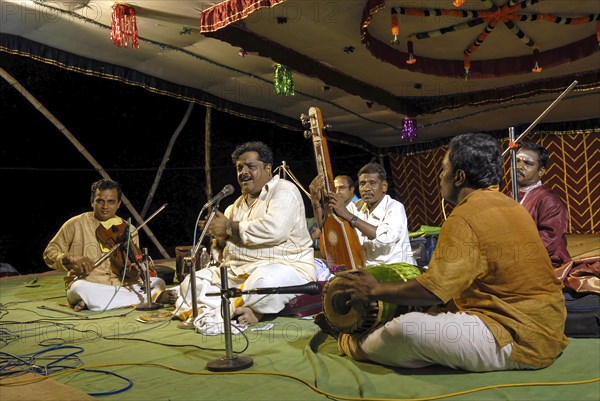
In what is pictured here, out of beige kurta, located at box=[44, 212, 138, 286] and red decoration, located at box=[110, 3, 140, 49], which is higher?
red decoration, located at box=[110, 3, 140, 49]

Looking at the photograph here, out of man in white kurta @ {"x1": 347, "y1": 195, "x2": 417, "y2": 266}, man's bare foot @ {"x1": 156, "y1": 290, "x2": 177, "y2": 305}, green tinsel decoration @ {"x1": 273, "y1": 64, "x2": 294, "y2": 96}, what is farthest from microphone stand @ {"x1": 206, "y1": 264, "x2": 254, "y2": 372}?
green tinsel decoration @ {"x1": 273, "y1": 64, "x2": 294, "y2": 96}

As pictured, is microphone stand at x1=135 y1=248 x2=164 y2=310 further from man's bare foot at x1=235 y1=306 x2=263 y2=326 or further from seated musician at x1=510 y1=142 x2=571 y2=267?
seated musician at x1=510 y1=142 x2=571 y2=267

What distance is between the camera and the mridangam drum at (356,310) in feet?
9.24

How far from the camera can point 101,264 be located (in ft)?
17.7

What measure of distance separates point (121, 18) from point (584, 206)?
27.1 ft

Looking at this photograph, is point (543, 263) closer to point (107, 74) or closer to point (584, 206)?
point (107, 74)

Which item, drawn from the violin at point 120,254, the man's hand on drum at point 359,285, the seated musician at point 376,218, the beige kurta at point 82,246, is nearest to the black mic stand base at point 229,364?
the man's hand on drum at point 359,285

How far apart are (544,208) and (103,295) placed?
12.2ft

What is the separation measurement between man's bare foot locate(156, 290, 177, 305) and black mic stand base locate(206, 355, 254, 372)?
219 centimetres

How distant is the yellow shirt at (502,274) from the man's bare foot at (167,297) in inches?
123

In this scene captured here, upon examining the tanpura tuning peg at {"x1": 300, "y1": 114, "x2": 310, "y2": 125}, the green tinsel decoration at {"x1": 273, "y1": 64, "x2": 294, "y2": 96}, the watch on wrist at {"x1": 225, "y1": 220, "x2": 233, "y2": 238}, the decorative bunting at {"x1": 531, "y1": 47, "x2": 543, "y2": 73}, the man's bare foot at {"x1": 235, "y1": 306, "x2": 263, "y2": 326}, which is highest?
the decorative bunting at {"x1": 531, "y1": 47, "x2": 543, "y2": 73}

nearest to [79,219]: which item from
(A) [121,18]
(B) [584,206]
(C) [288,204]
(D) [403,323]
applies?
(A) [121,18]

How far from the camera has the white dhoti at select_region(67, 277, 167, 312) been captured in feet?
16.8

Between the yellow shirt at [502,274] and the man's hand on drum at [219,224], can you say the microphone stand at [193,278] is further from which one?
the yellow shirt at [502,274]
